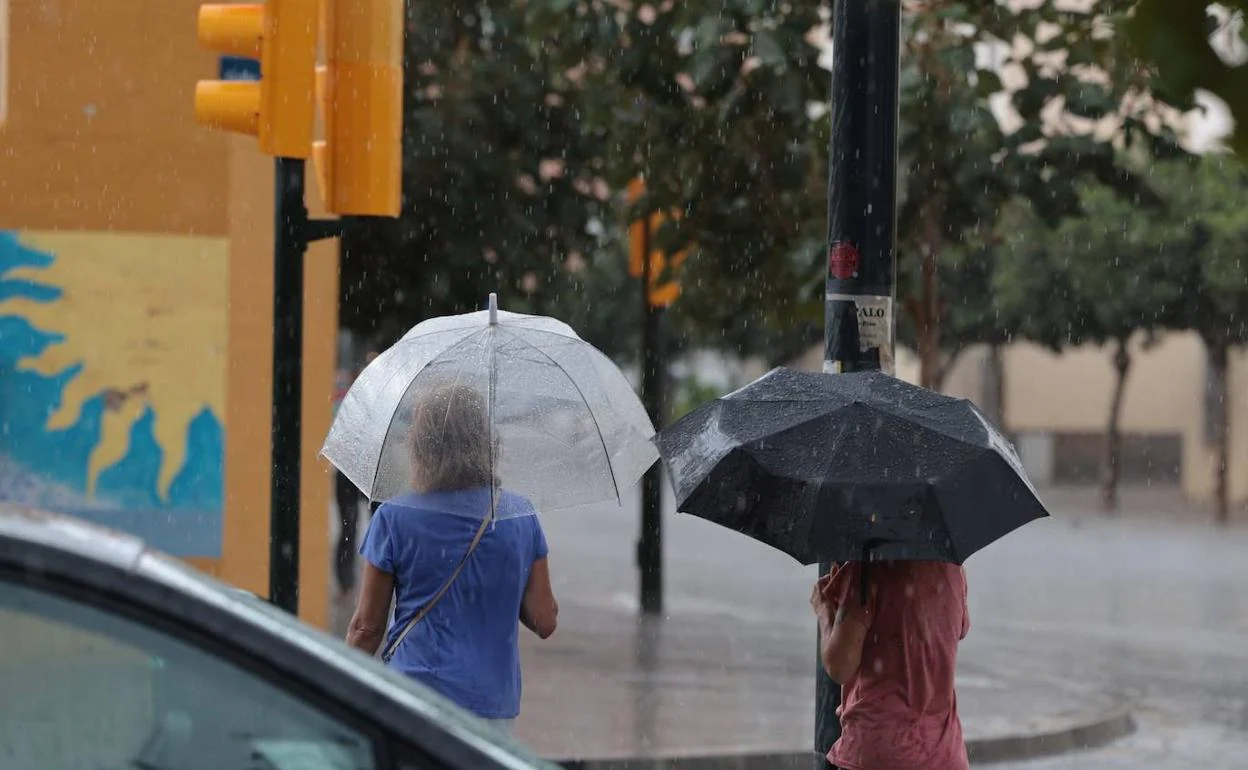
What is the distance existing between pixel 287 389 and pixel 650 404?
9328 millimetres

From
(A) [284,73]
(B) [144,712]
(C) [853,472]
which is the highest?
(A) [284,73]

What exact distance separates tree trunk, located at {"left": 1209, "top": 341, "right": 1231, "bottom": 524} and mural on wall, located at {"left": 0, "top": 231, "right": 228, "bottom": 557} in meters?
23.8

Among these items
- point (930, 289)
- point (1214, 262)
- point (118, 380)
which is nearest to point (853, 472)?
point (930, 289)

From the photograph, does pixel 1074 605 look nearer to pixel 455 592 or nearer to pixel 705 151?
pixel 705 151

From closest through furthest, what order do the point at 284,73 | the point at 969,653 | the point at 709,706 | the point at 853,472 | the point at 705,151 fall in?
the point at 853,472 < the point at 284,73 < the point at 709,706 < the point at 705,151 < the point at 969,653

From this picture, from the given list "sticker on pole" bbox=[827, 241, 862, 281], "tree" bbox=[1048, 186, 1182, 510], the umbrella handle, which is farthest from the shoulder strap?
"tree" bbox=[1048, 186, 1182, 510]

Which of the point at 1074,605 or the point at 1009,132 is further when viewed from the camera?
the point at 1074,605

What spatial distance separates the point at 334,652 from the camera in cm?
240

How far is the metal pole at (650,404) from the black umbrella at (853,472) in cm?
1060

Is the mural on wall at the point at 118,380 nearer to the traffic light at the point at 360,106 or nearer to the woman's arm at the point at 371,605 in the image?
the traffic light at the point at 360,106

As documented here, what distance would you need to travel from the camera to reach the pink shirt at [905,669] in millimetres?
4516

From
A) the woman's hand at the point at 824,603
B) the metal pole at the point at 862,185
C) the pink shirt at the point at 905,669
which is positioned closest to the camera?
the pink shirt at the point at 905,669

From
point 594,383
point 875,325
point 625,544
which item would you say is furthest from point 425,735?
point 625,544

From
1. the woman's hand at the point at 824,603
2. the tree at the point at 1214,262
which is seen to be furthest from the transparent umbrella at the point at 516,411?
the tree at the point at 1214,262
